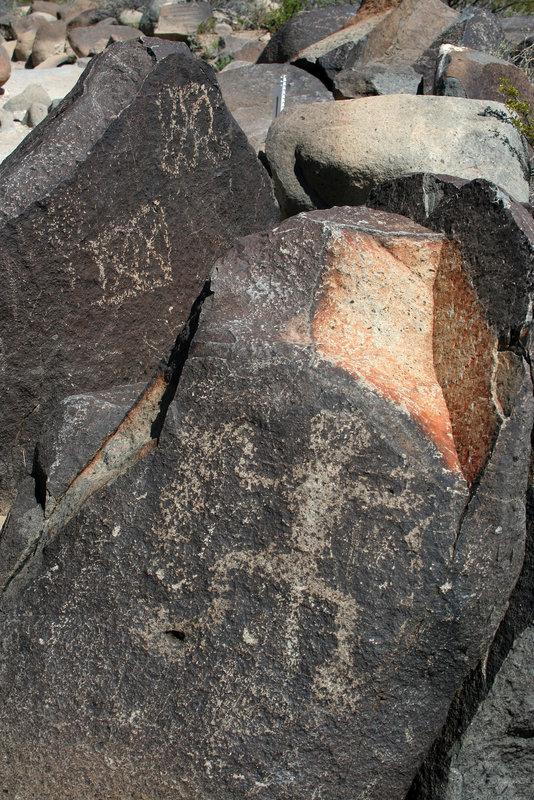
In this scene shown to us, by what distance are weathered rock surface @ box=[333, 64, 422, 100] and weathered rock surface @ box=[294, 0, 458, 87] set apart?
0.31m

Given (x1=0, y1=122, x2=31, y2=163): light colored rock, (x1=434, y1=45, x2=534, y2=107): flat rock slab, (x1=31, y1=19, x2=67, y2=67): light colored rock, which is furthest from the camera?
(x1=31, y1=19, x2=67, y2=67): light colored rock

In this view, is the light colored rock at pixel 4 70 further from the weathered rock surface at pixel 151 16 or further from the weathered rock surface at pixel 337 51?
the weathered rock surface at pixel 337 51

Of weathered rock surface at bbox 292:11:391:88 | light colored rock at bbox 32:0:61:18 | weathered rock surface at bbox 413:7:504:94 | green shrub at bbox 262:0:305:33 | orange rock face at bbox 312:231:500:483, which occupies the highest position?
orange rock face at bbox 312:231:500:483

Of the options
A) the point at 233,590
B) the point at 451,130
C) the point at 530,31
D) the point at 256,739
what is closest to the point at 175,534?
the point at 233,590

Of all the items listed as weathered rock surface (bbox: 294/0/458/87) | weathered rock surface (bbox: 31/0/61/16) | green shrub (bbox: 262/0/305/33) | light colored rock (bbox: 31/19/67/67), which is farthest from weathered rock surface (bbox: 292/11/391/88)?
weathered rock surface (bbox: 31/0/61/16)

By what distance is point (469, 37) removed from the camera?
16.9 ft

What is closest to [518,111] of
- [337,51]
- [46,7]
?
[337,51]

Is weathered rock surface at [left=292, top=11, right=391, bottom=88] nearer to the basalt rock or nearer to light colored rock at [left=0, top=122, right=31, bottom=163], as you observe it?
the basalt rock

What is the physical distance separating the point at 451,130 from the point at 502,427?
2.51 m

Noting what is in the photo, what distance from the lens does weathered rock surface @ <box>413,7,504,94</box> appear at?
500 centimetres

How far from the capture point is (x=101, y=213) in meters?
2.25

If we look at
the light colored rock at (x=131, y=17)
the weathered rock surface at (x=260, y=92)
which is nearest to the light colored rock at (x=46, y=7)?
the light colored rock at (x=131, y=17)

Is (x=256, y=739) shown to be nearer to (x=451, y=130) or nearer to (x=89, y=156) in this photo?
(x=89, y=156)

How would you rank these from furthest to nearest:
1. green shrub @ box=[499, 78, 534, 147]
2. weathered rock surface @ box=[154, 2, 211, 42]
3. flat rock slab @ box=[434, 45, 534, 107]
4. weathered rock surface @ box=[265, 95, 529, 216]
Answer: weathered rock surface @ box=[154, 2, 211, 42], flat rock slab @ box=[434, 45, 534, 107], green shrub @ box=[499, 78, 534, 147], weathered rock surface @ box=[265, 95, 529, 216]
